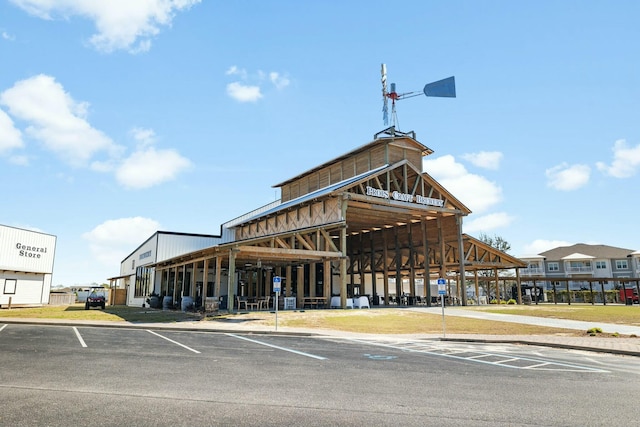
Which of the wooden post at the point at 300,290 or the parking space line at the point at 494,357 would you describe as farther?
the wooden post at the point at 300,290

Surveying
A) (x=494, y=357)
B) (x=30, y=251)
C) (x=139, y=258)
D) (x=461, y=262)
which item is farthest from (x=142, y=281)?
(x=494, y=357)

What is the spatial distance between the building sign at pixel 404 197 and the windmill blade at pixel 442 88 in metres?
9.05

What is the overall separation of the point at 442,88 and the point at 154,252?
3070 centimetres

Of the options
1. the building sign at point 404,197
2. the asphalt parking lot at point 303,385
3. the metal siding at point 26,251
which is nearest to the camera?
the asphalt parking lot at point 303,385

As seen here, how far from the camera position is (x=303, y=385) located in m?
7.40

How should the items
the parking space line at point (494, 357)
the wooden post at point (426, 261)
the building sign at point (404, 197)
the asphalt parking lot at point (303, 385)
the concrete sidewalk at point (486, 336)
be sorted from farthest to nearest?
the wooden post at point (426, 261) < the building sign at point (404, 197) < the concrete sidewalk at point (486, 336) < the parking space line at point (494, 357) < the asphalt parking lot at point (303, 385)

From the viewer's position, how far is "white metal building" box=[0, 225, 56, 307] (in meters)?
40.7

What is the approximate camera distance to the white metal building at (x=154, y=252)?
4084 cm

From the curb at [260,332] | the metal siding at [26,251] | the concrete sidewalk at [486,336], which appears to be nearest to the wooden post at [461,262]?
the concrete sidewalk at [486,336]

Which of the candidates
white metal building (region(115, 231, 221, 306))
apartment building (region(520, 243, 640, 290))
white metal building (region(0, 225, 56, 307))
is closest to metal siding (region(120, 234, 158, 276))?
white metal building (region(115, 231, 221, 306))

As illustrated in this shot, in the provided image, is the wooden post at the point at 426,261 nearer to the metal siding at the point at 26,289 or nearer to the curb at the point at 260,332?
the curb at the point at 260,332

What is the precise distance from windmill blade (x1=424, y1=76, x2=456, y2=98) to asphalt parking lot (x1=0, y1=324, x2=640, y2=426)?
90.6 feet

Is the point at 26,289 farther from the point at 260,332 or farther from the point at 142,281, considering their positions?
the point at 260,332

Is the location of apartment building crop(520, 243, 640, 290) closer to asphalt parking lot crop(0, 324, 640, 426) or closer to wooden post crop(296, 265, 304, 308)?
wooden post crop(296, 265, 304, 308)
